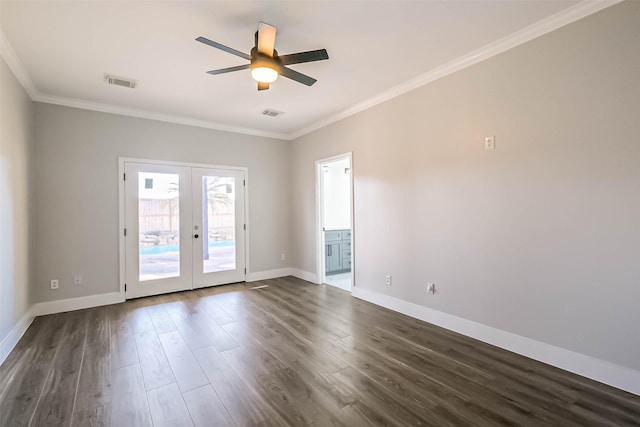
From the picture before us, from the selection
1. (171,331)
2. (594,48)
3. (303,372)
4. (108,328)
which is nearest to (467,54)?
(594,48)

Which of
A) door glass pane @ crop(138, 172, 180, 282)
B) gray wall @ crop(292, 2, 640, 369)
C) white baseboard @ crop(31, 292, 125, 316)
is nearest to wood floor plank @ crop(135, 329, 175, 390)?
white baseboard @ crop(31, 292, 125, 316)

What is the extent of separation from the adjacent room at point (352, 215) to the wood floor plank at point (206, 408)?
1cm

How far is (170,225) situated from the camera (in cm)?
478

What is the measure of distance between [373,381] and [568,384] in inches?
59.3

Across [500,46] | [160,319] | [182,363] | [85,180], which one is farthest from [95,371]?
[500,46]

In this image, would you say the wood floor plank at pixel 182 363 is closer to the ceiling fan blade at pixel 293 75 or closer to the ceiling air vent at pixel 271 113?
the ceiling fan blade at pixel 293 75

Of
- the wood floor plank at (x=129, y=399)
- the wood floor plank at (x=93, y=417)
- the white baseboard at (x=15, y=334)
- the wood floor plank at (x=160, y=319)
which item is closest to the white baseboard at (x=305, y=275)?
the wood floor plank at (x=160, y=319)

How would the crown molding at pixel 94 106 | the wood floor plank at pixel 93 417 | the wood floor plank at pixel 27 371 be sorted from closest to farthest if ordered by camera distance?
the wood floor plank at pixel 93 417 → the wood floor plank at pixel 27 371 → the crown molding at pixel 94 106

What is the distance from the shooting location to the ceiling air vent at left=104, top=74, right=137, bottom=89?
11.1ft

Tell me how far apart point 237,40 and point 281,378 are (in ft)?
9.99

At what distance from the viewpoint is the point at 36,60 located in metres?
2.99

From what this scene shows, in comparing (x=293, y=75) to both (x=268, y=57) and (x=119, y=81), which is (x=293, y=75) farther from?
(x=119, y=81)

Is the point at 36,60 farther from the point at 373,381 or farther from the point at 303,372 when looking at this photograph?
the point at 373,381

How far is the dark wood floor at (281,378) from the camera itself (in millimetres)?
1898
